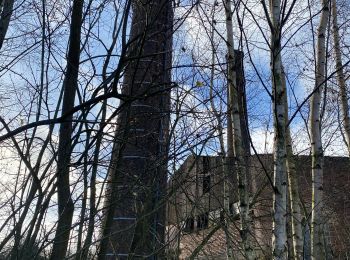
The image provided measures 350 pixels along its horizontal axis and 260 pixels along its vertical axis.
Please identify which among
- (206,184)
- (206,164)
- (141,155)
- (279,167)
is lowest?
(279,167)

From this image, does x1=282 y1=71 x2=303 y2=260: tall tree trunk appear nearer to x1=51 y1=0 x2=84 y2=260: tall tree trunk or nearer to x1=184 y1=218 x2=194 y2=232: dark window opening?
x1=184 y1=218 x2=194 y2=232: dark window opening

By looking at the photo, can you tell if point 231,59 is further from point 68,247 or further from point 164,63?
point 68,247

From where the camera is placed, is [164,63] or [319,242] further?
[319,242]

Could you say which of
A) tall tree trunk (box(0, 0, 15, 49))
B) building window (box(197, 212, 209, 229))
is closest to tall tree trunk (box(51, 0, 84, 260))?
tall tree trunk (box(0, 0, 15, 49))

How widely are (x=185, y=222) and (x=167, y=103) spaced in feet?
5.76

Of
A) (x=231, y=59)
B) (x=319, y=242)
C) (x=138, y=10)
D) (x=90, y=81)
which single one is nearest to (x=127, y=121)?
(x=90, y=81)

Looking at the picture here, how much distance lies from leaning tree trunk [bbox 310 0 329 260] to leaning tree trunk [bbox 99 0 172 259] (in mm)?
2216

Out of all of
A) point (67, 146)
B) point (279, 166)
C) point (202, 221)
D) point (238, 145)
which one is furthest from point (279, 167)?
point (202, 221)

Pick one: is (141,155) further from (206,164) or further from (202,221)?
(202,221)

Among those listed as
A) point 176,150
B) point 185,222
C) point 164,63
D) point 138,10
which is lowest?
point 185,222

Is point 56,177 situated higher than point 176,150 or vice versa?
point 176,150

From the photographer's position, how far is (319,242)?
6926mm

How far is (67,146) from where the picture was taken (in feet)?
16.0

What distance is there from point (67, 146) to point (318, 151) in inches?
154
